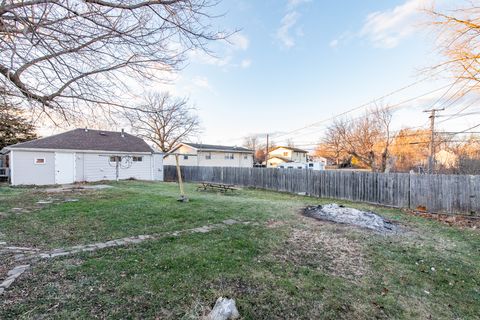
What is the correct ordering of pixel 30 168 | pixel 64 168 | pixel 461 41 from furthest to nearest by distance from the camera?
pixel 64 168
pixel 30 168
pixel 461 41

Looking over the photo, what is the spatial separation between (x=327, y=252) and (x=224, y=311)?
2599 mm

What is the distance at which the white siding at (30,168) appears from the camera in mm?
14500

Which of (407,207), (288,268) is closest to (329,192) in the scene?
(407,207)

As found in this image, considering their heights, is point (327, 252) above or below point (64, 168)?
below

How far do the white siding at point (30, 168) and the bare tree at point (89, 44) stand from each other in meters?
14.6

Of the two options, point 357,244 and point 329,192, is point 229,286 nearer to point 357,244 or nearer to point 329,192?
point 357,244

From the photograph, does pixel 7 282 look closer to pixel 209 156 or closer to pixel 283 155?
pixel 209 156

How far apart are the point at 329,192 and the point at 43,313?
39.7 feet

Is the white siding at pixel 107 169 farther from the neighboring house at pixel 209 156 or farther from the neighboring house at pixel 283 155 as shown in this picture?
the neighboring house at pixel 283 155

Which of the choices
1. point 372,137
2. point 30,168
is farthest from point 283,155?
point 30,168

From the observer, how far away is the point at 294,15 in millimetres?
7715

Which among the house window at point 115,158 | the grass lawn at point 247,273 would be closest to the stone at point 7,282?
the grass lawn at point 247,273

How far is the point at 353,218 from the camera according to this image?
6730mm

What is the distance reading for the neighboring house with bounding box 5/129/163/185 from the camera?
14.8 meters
